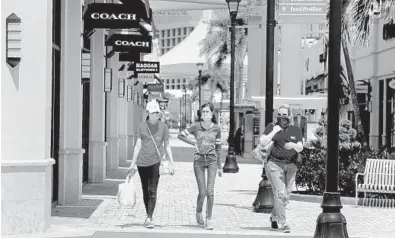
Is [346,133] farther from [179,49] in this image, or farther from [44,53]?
[179,49]

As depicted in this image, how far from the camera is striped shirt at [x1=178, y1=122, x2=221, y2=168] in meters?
12.7

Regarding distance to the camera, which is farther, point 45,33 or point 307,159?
point 307,159

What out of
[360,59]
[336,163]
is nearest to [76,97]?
[336,163]

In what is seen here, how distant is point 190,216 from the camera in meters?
14.8

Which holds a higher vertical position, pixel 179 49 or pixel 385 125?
pixel 179 49

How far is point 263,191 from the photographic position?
15.3m

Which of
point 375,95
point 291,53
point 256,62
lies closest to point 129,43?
point 375,95

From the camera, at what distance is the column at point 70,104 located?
15797 millimetres

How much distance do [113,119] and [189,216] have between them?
39.3ft

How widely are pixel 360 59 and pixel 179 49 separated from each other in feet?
132

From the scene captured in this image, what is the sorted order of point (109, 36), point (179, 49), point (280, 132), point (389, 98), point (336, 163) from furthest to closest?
point (179, 49)
point (389, 98)
point (109, 36)
point (280, 132)
point (336, 163)

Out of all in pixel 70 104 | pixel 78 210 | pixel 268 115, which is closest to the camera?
pixel 78 210

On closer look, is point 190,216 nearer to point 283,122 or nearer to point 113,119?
point 283,122

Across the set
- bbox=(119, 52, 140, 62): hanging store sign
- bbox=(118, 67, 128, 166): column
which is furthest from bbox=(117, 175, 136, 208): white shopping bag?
bbox=(118, 67, 128, 166): column
